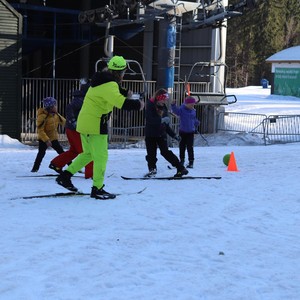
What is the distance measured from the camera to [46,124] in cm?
1047

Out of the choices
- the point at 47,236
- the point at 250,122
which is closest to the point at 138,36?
the point at 250,122

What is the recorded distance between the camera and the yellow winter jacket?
10.4 meters

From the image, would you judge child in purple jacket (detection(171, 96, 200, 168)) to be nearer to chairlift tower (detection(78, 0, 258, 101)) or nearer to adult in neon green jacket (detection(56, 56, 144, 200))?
adult in neon green jacket (detection(56, 56, 144, 200))

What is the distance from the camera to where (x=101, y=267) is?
485 centimetres

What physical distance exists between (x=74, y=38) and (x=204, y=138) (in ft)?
32.4

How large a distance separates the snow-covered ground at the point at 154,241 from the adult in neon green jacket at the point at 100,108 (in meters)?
0.45

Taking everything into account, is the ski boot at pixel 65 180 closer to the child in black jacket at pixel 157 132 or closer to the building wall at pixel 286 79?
the child in black jacket at pixel 157 132

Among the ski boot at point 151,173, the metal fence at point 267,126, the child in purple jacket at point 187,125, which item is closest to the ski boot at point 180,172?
the ski boot at point 151,173

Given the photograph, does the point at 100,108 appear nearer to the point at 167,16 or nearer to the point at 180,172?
the point at 180,172

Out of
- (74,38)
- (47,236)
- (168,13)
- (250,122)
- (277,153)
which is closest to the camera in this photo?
(47,236)

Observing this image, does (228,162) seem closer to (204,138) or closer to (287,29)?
(204,138)

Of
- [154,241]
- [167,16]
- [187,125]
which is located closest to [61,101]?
[167,16]

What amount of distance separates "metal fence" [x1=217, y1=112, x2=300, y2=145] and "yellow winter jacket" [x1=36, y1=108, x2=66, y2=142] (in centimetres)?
1027

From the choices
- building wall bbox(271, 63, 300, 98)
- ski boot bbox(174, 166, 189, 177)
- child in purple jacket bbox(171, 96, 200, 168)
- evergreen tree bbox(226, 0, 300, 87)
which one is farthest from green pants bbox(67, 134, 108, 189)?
evergreen tree bbox(226, 0, 300, 87)
